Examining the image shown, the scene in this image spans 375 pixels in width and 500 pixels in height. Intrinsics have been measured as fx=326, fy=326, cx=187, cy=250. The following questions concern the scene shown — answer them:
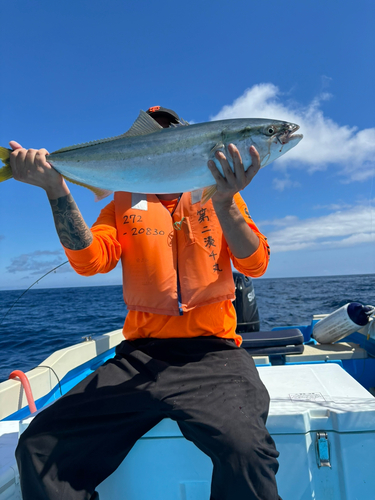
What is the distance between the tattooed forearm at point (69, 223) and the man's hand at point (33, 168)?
0.43 feet

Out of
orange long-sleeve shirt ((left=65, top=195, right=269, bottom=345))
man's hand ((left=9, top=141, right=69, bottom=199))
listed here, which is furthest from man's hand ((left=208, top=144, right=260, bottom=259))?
man's hand ((left=9, top=141, right=69, bottom=199))

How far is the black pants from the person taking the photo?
1.69 metres

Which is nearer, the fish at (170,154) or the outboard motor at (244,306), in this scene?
the fish at (170,154)

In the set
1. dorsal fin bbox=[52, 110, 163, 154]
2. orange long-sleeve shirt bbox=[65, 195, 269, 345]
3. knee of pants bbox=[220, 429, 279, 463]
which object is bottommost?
knee of pants bbox=[220, 429, 279, 463]

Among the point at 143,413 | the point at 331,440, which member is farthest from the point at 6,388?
the point at 331,440

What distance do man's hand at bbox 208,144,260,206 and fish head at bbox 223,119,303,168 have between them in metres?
0.05

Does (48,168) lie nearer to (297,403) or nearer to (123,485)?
(123,485)

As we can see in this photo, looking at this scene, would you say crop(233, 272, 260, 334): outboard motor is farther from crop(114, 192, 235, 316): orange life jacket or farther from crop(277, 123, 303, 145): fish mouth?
crop(277, 123, 303, 145): fish mouth

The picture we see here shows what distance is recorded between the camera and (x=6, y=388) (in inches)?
143

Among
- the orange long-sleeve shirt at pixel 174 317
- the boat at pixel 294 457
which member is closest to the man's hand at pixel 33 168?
the orange long-sleeve shirt at pixel 174 317

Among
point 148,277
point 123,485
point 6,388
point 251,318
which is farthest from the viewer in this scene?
point 251,318

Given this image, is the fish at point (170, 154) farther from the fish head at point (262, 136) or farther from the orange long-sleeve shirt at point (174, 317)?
the orange long-sleeve shirt at point (174, 317)

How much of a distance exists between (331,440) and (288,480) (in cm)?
37

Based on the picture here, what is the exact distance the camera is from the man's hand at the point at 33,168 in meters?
2.24
